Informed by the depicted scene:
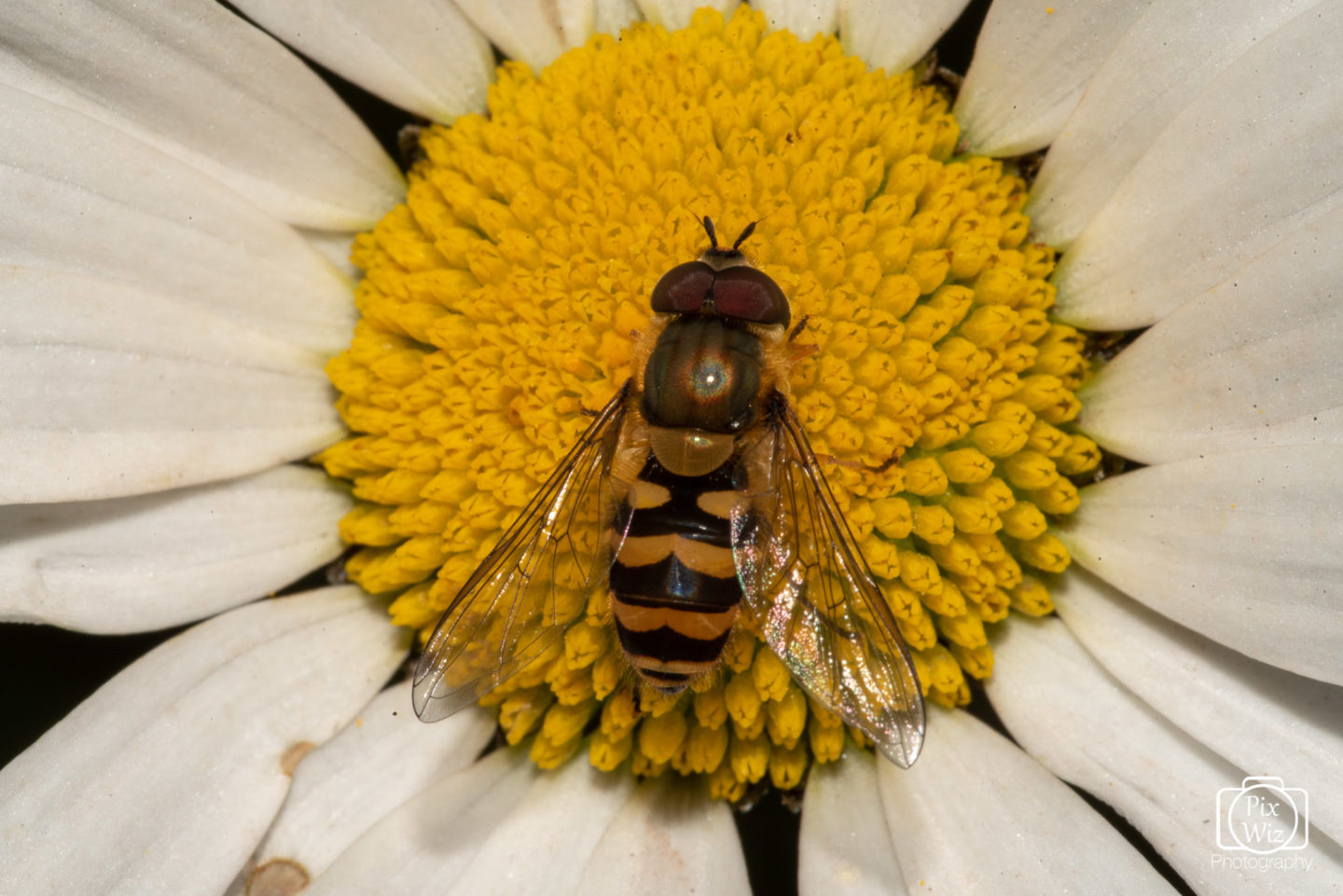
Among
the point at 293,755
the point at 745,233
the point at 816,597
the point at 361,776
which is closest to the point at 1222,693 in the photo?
the point at 816,597

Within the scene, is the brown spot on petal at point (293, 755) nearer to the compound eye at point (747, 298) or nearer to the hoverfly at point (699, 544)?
the hoverfly at point (699, 544)

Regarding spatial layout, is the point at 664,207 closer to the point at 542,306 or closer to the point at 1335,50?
the point at 542,306

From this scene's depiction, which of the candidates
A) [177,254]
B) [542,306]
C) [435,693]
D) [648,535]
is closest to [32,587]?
[177,254]

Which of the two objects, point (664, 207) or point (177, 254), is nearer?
point (664, 207)

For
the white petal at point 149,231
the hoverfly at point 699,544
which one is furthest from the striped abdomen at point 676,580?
the white petal at point 149,231

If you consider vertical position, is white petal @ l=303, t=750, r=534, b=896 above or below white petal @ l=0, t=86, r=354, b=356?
below

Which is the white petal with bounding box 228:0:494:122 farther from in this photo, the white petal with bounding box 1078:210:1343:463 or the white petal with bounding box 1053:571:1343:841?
the white petal with bounding box 1053:571:1343:841

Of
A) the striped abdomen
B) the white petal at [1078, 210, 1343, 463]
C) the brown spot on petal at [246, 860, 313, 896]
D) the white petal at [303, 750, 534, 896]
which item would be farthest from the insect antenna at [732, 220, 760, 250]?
the brown spot on petal at [246, 860, 313, 896]
